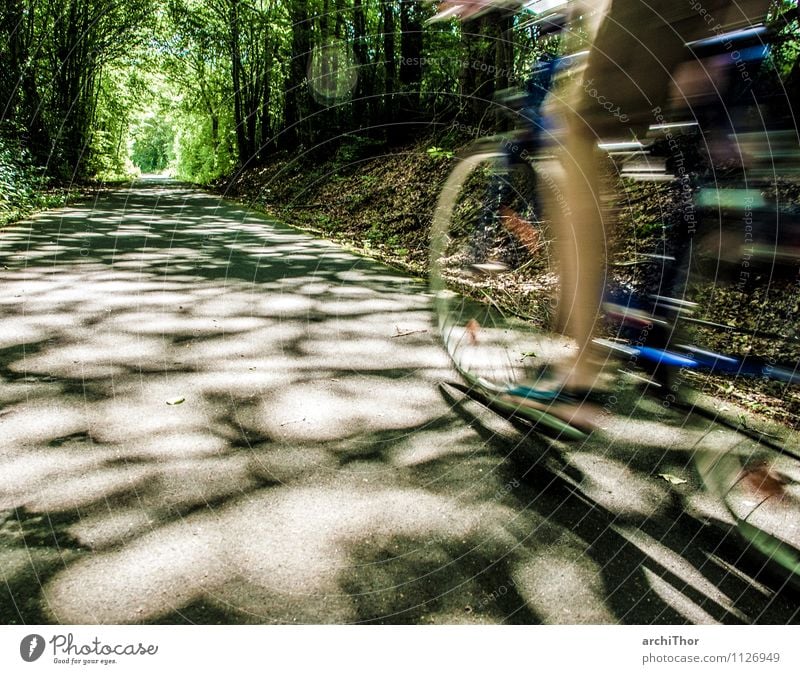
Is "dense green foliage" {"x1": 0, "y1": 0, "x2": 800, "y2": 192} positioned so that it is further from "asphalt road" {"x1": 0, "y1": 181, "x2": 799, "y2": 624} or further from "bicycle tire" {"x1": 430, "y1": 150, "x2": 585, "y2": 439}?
"asphalt road" {"x1": 0, "y1": 181, "x2": 799, "y2": 624}

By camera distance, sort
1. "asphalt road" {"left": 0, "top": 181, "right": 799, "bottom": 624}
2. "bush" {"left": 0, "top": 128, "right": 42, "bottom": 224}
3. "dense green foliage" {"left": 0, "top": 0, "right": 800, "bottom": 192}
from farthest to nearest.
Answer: "bush" {"left": 0, "top": 128, "right": 42, "bottom": 224}
"dense green foliage" {"left": 0, "top": 0, "right": 800, "bottom": 192}
"asphalt road" {"left": 0, "top": 181, "right": 799, "bottom": 624}

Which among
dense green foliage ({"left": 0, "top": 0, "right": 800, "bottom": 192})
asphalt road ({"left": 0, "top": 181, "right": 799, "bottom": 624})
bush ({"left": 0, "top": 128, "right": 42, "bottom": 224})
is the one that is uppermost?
dense green foliage ({"left": 0, "top": 0, "right": 800, "bottom": 192})

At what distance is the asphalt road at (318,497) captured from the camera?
1361 millimetres

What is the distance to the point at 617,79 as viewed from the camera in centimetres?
175

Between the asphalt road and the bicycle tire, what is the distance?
0.57 ft

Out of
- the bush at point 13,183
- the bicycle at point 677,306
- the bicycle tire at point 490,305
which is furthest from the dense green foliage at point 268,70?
the bicycle tire at point 490,305

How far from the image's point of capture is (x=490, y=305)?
11.3 ft

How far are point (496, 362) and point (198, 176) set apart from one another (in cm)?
3236

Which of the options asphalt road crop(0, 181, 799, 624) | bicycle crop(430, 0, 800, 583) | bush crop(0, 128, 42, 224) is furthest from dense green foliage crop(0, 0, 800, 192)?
asphalt road crop(0, 181, 799, 624)

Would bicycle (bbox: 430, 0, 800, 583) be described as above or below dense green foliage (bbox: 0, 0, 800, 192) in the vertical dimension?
below

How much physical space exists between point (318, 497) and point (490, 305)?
2011 millimetres

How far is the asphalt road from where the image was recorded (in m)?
1.36

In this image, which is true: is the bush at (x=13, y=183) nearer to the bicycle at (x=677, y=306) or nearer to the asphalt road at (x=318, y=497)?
the asphalt road at (x=318, y=497)

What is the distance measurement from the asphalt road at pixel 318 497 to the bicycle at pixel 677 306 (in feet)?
0.44
